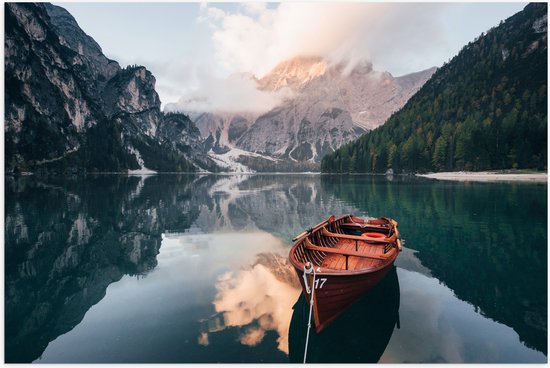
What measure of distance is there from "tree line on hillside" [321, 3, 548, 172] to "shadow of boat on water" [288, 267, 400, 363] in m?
114

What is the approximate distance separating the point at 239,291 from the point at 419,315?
780cm

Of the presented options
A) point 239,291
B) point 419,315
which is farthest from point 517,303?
point 239,291

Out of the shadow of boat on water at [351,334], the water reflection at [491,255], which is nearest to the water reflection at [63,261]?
the shadow of boat on water at [351,334]

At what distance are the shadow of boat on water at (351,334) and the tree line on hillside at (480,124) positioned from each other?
114450mm

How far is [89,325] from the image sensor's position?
1175 cm

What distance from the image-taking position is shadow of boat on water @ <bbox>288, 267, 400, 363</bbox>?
9766mm

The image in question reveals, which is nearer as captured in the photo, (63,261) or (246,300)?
(246,300)

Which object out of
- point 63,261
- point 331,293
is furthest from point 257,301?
point 63,261

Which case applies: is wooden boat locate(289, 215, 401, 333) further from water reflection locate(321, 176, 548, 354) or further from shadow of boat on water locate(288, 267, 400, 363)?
water reflection locate(321, 176, 548, 354)

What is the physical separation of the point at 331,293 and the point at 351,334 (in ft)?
5.51

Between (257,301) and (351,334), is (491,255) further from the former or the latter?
(257,301)

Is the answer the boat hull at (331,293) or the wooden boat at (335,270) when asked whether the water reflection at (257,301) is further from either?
the wooden boat at (335,270)

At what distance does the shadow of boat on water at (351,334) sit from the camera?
9.77 m

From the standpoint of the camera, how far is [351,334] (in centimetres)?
1075
